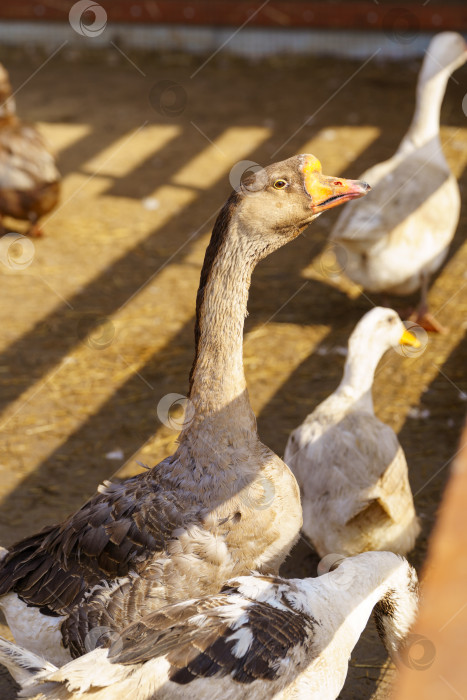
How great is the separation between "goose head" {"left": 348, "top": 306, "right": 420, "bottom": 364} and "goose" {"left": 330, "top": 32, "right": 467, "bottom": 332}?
1.01 metres

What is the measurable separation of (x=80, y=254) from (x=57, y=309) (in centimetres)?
87

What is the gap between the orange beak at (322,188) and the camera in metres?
3.21

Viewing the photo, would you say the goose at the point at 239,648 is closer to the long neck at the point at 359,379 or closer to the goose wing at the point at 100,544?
the goose wing at the point at 100,544

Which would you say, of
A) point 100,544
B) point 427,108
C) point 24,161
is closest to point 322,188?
point 100,544

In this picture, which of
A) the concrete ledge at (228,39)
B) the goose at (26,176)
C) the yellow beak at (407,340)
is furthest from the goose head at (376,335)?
the concrete ledge at (228,39)

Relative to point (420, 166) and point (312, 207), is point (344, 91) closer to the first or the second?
point (420, 166)

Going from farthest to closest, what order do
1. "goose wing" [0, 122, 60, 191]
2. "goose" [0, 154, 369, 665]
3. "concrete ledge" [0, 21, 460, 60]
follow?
"concrete ledge" [0, 21, 460, 60] → "goose wing" [0, 122, 60, 191] → "goose" [0, 154, 369, 665]

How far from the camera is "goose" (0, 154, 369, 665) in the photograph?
120 inches

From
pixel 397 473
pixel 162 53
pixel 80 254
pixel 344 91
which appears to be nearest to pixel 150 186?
pixel 80 254

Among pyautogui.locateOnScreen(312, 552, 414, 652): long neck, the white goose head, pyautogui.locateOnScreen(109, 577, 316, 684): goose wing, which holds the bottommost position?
pyautogui.locateOnScreen(312, 552, 414, 652): long neck

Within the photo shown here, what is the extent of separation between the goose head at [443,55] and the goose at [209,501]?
3.25m

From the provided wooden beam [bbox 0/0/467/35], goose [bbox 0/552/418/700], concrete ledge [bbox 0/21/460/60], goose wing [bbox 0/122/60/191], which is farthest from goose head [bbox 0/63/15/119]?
goose [bbox 0/552/418/700]

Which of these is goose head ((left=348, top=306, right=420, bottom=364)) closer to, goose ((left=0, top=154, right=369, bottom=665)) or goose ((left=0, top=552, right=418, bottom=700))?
goose ((left=0, top=154, right=369, bottom=665))

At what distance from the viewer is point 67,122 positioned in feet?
31.6
